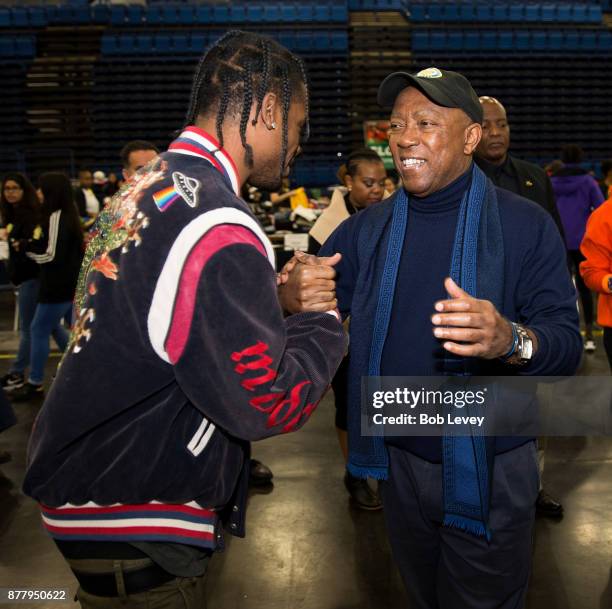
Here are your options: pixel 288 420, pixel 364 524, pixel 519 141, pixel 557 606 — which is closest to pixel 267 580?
pixel 364 524

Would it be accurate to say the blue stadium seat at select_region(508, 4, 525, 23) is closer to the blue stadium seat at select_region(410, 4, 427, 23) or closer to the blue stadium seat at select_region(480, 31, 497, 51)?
the blue stadium seat at select_region(480, 31, 497, 51)

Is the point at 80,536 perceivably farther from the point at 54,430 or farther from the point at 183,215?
the point at 183,215

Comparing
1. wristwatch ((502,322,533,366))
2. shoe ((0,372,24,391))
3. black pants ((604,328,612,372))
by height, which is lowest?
shoe ((0,372,24,391))

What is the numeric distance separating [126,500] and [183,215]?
533mm

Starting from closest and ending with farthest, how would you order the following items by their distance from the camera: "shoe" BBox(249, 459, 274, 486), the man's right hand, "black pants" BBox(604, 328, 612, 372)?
the man's right hand < "black pants" BBox(604, 328, 612, 372) < "shoe" BBox(249, 459, 274, 486)

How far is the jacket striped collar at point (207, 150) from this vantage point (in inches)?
49.3

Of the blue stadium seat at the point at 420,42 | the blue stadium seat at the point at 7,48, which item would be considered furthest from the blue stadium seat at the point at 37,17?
the blue stadium seat at the point at 420,42

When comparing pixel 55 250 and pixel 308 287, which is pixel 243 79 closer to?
pixel 308 287

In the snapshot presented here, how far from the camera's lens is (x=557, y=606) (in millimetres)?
2701

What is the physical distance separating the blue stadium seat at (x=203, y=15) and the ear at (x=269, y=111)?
17293mm

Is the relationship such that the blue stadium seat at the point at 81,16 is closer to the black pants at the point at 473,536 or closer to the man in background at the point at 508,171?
the man in background at the point at 508,171

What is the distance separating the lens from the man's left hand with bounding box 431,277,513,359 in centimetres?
134

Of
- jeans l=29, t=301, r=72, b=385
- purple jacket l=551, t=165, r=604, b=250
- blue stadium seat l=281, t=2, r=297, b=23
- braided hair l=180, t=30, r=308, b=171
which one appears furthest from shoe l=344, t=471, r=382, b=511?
blue stadium seat l=281, t=2, r=297, b=23

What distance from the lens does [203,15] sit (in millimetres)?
17188
